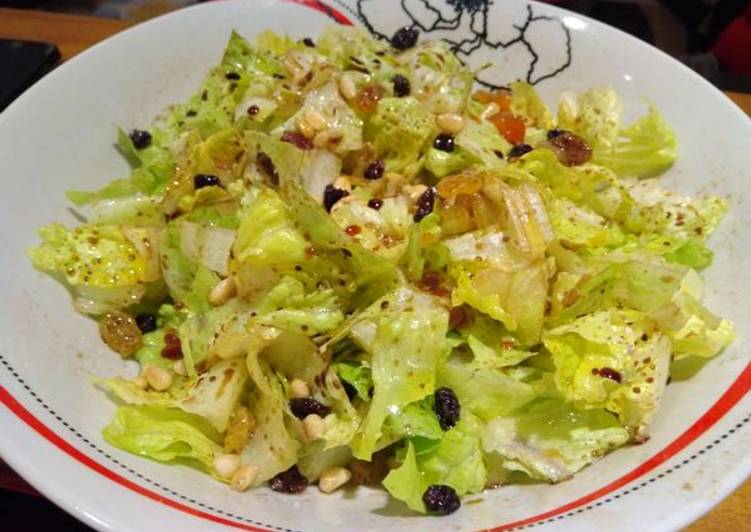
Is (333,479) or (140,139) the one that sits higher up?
(140,139)

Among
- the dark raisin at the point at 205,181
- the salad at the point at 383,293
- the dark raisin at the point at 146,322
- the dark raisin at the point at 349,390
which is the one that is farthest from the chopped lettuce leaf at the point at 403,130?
the dark raisin at the point at 146,322

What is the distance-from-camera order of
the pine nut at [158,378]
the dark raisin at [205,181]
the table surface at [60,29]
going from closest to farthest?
the pine nut at [158,378]
the dark raisin at [205,181]
the table surface at [60,29]

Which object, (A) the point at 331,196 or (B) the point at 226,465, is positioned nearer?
(B) the point at 226,465

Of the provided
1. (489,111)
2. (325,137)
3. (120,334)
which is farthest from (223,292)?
(489,111)

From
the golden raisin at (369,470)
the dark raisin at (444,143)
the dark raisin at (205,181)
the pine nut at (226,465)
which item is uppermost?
the dark raisin at (205,181)

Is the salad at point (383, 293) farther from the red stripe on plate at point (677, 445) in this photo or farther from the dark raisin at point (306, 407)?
the red stripe on plate at point (677, 445)

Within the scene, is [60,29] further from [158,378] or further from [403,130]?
[158,378]

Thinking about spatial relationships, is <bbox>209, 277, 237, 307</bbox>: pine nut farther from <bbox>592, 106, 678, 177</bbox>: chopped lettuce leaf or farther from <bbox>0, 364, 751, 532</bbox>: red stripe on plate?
<bbox>592, 106, 678, 177</bbox>: chopped lettuce leaf

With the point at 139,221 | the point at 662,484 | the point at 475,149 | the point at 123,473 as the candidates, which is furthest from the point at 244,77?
the point at 662,484

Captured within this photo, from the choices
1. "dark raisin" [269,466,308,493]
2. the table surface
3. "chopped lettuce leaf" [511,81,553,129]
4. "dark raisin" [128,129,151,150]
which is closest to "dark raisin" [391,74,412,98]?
"chopped lettuce leaf" [511,81,553,129]
